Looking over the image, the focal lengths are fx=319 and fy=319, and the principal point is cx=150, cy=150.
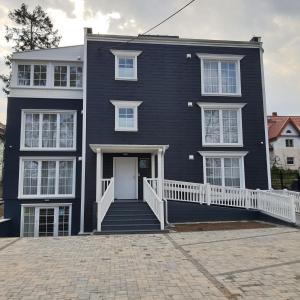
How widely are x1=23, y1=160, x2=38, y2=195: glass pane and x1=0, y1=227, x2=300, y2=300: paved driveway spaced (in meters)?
6.38

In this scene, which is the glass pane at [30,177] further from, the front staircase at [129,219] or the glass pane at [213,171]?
the glass pane at [213,171]

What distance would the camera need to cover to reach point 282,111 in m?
47.9

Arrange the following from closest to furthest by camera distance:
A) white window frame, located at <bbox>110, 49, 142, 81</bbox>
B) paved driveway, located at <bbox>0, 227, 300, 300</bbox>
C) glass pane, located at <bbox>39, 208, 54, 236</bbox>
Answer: paved driveway, located at <bbox>0, 227, 300, 300</bbox> < glass pane, located at <bbox>39, 208, 54, 236</bbox> < white window frame, located at <bbox>110, 49, 142, 81</bbox>

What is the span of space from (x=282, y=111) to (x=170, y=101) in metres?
36.8

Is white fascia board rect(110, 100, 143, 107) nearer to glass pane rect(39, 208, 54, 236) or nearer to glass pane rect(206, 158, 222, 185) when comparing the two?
glass pane rect(206, 158, 222, 185)

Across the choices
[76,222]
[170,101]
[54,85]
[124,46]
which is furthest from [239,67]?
[76,222]

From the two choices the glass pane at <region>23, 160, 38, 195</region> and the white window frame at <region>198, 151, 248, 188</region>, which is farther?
the white window frame at <region>198, 151, 248, 188</region>

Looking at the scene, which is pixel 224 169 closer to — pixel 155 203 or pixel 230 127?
pixel 230 127

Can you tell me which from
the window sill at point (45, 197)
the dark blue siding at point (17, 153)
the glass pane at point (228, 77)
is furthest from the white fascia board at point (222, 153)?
the window sill at point (45, 197)

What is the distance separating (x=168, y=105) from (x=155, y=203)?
5887mm

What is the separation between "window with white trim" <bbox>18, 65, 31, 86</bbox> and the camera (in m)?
16.7

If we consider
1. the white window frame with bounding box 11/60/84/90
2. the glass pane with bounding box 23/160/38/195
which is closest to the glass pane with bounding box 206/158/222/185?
the white window frame with bounding box 11/60/84/90

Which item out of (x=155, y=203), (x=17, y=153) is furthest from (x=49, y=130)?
(x=155, y=203)

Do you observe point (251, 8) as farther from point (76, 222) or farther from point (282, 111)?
point (282, 111)
